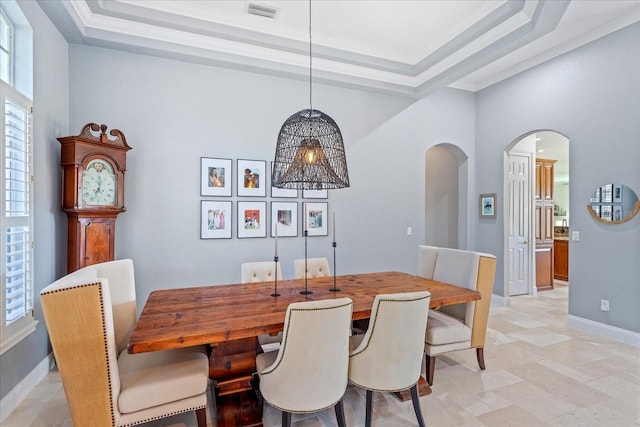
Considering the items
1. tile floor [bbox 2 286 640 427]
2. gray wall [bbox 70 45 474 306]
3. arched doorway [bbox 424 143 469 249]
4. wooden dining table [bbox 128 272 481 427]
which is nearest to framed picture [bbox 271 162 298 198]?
gray wall [bbox 70 45 474 306]

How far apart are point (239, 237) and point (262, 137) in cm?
124

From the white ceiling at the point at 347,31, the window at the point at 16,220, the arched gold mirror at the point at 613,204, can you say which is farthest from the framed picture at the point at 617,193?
the window at the point at 16,220

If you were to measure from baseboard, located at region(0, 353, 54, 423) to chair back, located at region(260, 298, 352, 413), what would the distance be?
1.82 m

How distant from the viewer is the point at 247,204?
12.9 ft

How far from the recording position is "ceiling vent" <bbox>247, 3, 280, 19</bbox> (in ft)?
10.5

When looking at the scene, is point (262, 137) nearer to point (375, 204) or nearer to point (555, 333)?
point (375, 204)

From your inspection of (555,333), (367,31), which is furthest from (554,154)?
(367,31)

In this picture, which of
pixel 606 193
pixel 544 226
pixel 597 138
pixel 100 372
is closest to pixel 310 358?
pixel 100 372

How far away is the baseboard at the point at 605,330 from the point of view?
3.42 meters

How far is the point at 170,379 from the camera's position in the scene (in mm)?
1747

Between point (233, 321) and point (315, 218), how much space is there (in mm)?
2541

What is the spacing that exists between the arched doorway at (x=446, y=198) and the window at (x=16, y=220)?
17.3 feet

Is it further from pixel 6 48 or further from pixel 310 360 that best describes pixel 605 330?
pixel 6 48

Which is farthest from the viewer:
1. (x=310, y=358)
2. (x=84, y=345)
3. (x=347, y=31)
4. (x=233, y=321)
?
(x=347, y=31)
